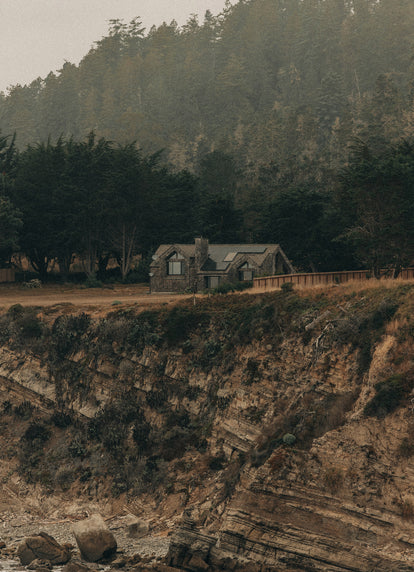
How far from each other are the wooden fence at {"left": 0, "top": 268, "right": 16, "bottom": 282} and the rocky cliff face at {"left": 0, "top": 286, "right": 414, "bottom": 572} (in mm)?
30938

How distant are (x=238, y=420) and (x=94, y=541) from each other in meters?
11.3

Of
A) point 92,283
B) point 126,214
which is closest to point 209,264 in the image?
point 92,283

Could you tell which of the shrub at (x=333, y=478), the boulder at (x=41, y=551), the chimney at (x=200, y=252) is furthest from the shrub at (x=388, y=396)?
the chimney at (x=200, y=252)

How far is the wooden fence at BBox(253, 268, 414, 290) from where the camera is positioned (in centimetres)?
6116

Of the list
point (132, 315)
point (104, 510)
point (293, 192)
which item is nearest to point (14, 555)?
point (104, 510)

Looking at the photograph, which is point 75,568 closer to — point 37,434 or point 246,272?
point 37,434

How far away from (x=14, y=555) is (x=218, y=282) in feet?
135

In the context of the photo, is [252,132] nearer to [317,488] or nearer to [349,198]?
[349,198]

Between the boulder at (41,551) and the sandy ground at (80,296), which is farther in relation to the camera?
the sandy ground at (80,296)

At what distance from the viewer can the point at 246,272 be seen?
3000 inches

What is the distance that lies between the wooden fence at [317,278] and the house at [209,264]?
8084 mm

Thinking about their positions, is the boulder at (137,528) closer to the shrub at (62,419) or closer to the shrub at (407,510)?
the shrub at (62,419)

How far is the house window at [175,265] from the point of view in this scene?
79812 mm

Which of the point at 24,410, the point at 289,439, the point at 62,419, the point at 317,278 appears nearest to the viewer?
the point at 289,439
